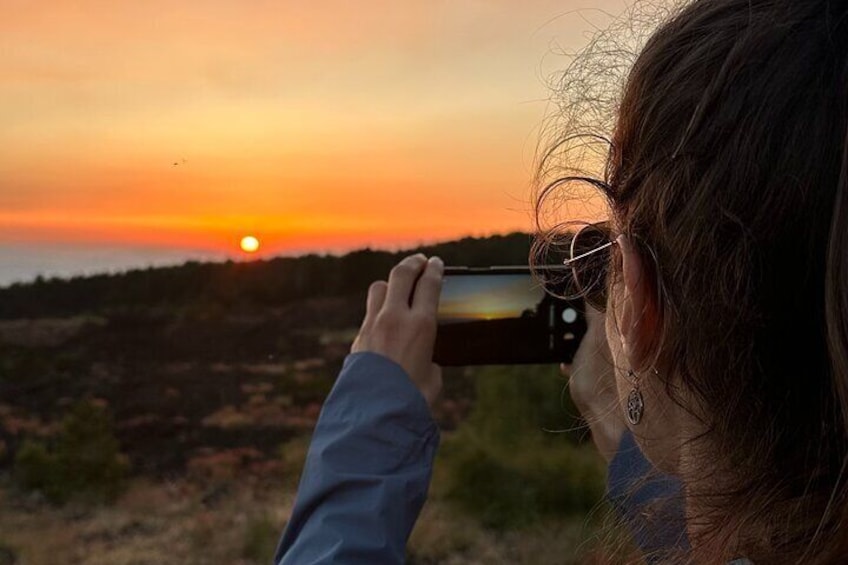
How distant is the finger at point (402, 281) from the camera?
26.6 inches

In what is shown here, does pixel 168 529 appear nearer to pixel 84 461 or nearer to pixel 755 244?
pixel 84 461

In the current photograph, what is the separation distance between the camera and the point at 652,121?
46cm

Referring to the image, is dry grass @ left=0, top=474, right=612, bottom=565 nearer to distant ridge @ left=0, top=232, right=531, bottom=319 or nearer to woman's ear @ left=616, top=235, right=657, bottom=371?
distant ridge @ left=0, top=232, right=531, bottom=319

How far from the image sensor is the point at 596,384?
847 mm

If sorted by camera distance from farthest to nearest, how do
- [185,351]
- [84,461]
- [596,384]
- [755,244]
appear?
[185,351] → [84,461] → [596,384] → [755,244]

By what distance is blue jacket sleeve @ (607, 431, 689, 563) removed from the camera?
1.75ft

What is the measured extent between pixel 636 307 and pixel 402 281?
0.25m

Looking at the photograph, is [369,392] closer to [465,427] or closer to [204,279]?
[204,279]

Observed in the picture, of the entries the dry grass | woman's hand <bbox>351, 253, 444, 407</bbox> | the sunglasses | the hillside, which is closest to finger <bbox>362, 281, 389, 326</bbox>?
woman's hand <bbox>351, 253, 444, 407</bbox>

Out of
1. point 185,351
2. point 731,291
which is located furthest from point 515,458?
point 731,291

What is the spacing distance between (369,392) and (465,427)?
2443mm

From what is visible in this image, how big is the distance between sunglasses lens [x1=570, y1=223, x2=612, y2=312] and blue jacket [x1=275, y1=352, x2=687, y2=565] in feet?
0.43

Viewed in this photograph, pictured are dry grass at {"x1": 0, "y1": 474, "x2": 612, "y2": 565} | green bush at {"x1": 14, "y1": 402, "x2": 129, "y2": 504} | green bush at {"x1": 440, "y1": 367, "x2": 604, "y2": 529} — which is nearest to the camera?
dry grass at {"x1": 0, "y1": 474, "x2": 612, "y2": 565}

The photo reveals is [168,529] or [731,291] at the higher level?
[731,291]
